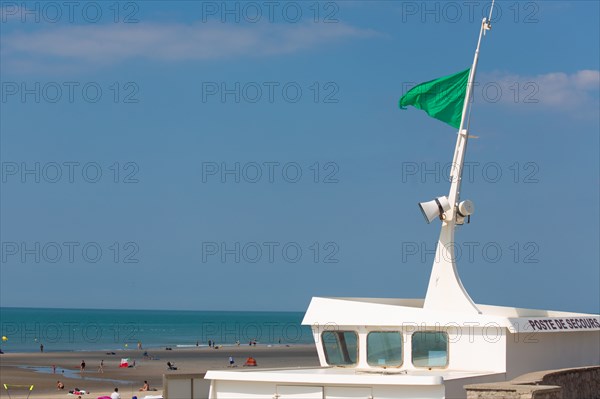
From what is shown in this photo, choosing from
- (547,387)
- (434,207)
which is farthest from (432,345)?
(547,387)

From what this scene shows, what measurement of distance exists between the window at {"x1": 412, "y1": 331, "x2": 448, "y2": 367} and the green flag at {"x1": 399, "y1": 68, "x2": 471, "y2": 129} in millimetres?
6168

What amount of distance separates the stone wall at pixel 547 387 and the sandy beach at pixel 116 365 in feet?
112

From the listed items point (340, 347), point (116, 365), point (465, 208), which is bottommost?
point (340, 347)

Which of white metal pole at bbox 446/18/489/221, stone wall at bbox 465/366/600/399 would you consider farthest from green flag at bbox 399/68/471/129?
stone wall at bbox 465/366/600/399

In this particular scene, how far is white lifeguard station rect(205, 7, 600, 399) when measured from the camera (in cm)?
2088

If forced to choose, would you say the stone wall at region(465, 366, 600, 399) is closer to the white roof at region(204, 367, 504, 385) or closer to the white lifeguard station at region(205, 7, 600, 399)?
the white lifeguard station at region(205, 7, 600, 399)

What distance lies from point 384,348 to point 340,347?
47.7 inches

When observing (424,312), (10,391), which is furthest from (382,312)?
(10,391)

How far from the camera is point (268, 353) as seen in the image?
10581cm

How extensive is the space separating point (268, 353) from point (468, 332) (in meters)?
83.6

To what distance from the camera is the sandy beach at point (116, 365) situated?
62.4 m

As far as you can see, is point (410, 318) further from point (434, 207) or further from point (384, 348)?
point (434, 207)

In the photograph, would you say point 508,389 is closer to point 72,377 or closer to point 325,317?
point 325,317

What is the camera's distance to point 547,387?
59.4 feet
